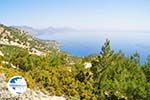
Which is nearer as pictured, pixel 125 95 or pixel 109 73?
pixel 125 95

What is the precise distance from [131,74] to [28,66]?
1863 centimetres

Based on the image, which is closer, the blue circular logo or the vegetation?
the blue circular logo

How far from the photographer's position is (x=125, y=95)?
52.7m

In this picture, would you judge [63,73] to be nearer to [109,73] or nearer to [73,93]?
[73,93]

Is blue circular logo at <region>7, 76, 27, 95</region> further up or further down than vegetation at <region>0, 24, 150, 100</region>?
further up

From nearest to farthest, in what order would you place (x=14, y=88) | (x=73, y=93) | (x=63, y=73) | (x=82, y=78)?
(x=14, y=88)
(x=73, y=93)
(x=63, y=73)
(x=82, y=78)

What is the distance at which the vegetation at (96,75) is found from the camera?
41.8 metres

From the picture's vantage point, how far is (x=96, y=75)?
62.8m

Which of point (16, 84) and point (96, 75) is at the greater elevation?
point (16, 84)

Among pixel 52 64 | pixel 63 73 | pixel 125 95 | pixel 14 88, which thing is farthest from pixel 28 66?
pixel 14 88

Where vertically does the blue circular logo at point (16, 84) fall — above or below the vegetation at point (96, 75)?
above

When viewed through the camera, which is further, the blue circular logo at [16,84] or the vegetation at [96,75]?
the vegetation at [96,75]

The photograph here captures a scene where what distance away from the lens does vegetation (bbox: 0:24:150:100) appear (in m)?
41.8

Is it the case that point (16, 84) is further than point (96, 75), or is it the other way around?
point (96, 75)
